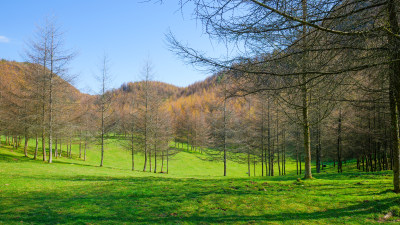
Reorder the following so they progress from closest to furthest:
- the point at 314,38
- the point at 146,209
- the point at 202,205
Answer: the point at 314,38, the point at 146,209, the point at 202,205

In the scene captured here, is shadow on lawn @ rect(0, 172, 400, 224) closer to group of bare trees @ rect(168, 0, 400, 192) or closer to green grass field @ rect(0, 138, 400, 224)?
green grass field @ rect(0, 138, 400, 224)

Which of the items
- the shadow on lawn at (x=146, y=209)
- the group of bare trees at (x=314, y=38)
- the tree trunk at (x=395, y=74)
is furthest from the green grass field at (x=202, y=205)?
the group of bare trees at (x=314, y=38)

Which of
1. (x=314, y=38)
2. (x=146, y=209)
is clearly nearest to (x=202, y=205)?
(x=146, y=209)

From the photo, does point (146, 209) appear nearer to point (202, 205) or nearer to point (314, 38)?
point (202, 205)

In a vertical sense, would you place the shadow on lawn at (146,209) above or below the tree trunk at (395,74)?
below

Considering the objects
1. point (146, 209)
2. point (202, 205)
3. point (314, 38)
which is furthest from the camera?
point (202, 205)

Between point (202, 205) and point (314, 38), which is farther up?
point (314, 38)

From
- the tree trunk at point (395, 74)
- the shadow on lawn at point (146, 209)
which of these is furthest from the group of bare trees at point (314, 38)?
the shadow on lawn at point (146, 209)

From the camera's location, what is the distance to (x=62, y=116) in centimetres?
2211

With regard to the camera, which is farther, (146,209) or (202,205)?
(202,205)

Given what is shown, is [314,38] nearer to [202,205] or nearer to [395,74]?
[395,74]

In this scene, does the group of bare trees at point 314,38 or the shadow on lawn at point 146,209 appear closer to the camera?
the group of bare trees at point 314,38

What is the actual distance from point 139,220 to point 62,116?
21389 mm

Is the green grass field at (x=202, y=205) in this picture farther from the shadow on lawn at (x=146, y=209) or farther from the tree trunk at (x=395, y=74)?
the tree trunk at (x=395, y=74)
